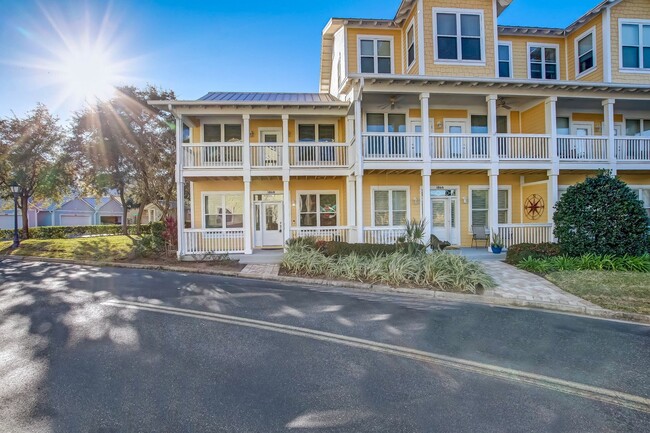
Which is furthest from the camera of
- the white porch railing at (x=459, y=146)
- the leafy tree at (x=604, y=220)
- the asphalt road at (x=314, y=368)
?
the white porch railing at (x=459, y=146)

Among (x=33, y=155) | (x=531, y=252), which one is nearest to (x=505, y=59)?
(x=531, y=252)

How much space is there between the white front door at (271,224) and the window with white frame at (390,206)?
15.1ft

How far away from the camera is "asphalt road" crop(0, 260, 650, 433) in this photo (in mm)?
2875

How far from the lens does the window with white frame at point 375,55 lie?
47.3 ft

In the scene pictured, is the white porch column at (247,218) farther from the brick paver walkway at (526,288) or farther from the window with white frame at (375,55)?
the brick paver walkway at (526,288)

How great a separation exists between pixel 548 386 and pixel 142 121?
23.7 m

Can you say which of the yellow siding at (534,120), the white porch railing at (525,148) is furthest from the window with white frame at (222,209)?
the yellow siding at (534,120)

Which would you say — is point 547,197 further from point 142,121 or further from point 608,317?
point 142,121

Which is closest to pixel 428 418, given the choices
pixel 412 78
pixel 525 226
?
pixel 412 78

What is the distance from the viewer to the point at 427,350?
4.40 metres

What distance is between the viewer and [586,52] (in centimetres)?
1416

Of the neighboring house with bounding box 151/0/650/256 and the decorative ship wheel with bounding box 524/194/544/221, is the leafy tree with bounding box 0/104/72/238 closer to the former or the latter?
the neighboring house with bounding box 151/0/650/256

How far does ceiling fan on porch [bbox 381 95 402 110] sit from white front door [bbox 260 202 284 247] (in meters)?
6.57

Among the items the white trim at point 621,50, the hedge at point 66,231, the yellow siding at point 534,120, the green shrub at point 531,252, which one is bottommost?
the green shrub at point 531,252
